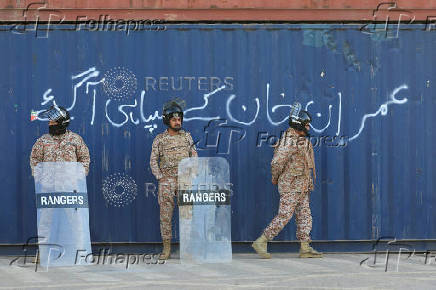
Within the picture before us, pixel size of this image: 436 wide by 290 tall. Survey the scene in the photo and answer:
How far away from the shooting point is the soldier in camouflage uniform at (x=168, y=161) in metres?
11.0

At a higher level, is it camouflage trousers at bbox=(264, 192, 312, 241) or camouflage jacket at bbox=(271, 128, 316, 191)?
camouflage jacket at bbox=(271, 128, 316, 191)

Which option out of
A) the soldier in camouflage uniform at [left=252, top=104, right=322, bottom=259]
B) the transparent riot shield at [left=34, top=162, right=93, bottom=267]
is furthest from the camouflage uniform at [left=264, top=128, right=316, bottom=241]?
the transparent riot shield at [left=34, top=162, right=93, bottom=267]

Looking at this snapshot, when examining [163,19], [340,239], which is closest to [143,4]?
[163,19]

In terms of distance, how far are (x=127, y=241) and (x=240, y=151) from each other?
172cm

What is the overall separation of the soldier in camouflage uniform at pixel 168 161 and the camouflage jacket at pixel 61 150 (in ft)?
2.58

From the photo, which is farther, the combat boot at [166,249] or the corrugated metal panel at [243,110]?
the corrugated metal panel at [243,110]

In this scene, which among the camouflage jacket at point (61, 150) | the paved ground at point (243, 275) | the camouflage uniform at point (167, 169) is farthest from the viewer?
the camouflage uniform at point (167, 169)

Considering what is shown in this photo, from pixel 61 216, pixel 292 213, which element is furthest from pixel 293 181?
pixel 61 216

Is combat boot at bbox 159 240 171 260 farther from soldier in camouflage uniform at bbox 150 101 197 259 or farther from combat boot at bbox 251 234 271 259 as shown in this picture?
combat boot at bbox 251 234 271 259

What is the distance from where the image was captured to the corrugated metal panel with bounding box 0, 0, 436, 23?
→ 11570 mm

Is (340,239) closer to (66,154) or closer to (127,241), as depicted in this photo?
(127,241)

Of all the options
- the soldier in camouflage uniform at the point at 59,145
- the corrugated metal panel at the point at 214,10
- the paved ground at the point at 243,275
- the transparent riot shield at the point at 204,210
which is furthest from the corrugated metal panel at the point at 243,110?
the transparent riot shield at the point at 204,210

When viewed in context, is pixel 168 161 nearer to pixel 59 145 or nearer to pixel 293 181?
pixel 59 145

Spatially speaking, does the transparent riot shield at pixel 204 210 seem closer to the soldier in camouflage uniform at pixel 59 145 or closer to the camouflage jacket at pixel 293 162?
the camouflage jacket at pixel 293 162
